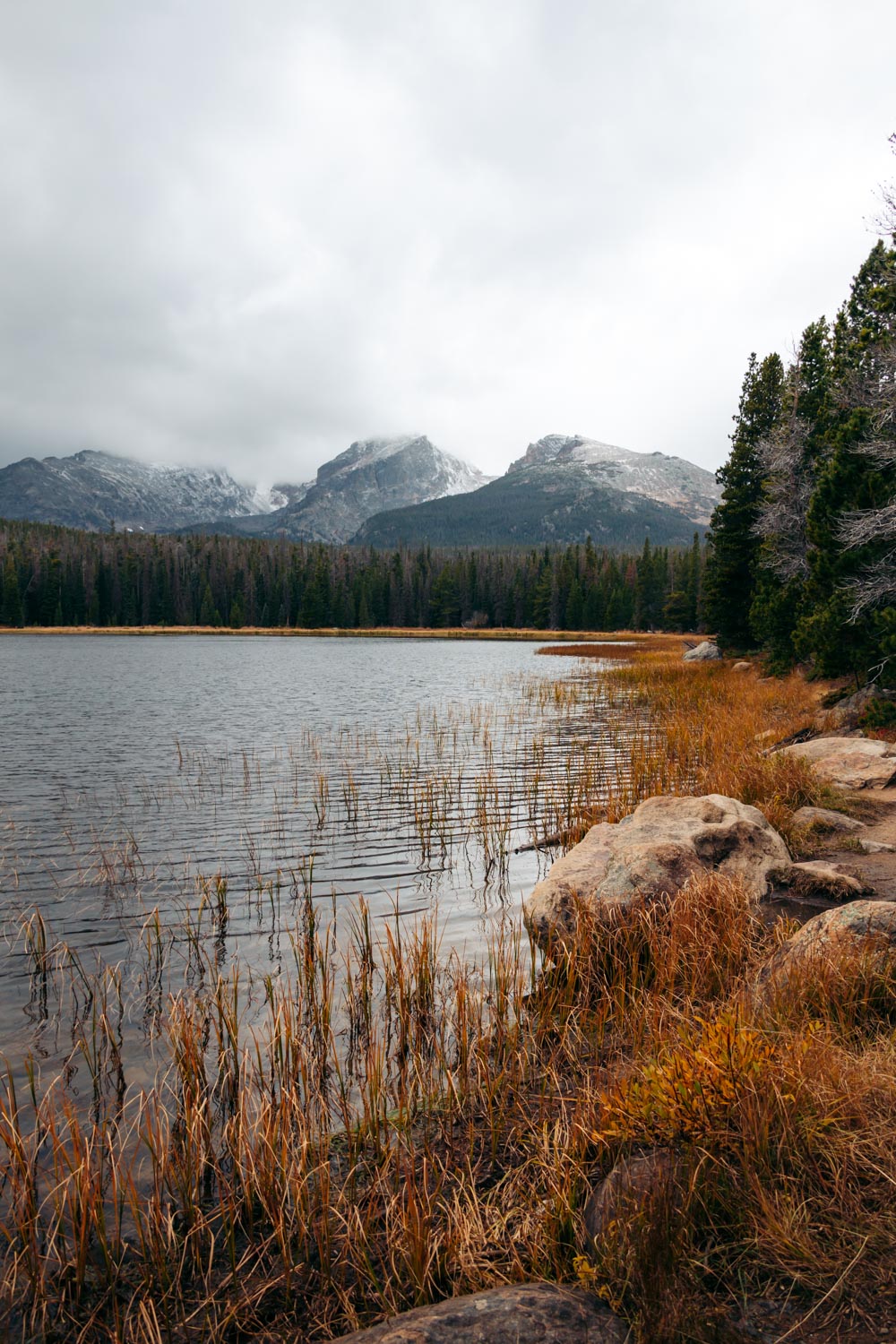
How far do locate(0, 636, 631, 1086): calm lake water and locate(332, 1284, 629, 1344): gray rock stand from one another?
3.77 m

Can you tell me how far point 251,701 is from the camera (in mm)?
29344

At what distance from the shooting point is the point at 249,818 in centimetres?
1294

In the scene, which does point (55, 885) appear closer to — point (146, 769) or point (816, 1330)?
point (146, 769)

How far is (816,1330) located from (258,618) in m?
137

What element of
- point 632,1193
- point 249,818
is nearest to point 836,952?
point 632,1193

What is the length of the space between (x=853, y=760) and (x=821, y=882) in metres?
6.17

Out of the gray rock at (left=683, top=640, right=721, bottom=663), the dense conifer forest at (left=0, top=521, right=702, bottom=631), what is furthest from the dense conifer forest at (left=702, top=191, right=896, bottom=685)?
the dense conifer forest at (left=0, top=521, right=702, bottom=631)

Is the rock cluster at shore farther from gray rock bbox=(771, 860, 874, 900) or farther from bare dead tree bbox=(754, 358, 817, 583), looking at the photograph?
bare dead tree bbox=(754, 358, 817, 583)

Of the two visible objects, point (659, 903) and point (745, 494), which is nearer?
point (659, 903)

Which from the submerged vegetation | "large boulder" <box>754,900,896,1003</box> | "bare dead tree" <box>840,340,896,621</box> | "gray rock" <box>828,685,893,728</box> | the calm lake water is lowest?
the calm lake water

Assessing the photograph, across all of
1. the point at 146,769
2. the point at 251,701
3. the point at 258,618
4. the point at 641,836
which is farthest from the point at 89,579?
the point at 641,836

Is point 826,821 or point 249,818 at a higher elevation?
point 826,821

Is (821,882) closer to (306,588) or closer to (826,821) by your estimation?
(826,821)

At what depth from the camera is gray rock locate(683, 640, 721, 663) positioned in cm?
4628
